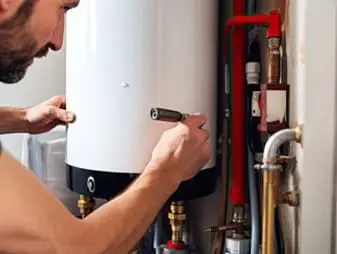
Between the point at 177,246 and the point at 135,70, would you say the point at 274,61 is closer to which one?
the point at 135,70

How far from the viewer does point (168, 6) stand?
3.87ft

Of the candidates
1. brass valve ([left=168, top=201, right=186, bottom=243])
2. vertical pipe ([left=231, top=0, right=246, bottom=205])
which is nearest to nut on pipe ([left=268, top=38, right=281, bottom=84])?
vertical pipe ([left=231, top=0, right=246, bottom=205])

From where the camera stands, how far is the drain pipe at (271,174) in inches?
40.1

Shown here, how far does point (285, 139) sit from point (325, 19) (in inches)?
8.3

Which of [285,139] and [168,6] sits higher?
[168,6]

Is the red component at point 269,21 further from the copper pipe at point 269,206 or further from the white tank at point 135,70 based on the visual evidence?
the copper pipe at point 269,206

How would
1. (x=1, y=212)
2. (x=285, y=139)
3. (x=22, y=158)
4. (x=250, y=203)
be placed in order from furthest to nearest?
(x=22, y=158) → (x=250, y=203) → (x=285, y=139) → (x=1, y=212)

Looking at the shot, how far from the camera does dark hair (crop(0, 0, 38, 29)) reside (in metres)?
0.83

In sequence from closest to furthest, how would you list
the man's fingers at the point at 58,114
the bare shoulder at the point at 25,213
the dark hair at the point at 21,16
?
the bare shoulder at the point at 25,213
the dark hair at the point at 21,16
the man's fingers at the point at 58,114

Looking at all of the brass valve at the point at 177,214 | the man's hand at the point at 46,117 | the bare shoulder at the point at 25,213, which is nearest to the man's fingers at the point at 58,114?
the man's hand at the point at 46,117

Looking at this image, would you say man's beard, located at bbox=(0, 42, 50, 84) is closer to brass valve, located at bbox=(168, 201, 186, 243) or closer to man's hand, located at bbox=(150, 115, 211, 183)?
man's hand, located at bbox=(150, 115, 211, 183)

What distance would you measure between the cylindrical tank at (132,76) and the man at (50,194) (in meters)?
0.11

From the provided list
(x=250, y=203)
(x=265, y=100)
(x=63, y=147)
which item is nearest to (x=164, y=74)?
(x=265, y=100)

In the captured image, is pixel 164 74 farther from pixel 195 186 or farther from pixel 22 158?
pixel 22 158
